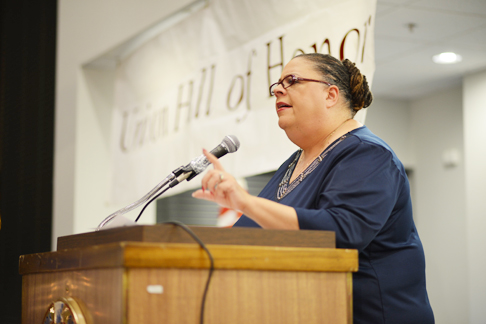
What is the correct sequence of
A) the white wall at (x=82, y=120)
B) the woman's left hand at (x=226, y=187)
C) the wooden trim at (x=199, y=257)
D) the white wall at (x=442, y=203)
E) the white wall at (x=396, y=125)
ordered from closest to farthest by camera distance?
the wooden trim at (x=199, y=257) < the woman's left hand at (x=226, y=187) < the white wall at (x=82, y=120) < the white wall at (x=442, y=203) < the white wall at (x=396, y=125)

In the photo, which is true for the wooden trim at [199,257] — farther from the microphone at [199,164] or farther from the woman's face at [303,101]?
the woman's face at [303,101]

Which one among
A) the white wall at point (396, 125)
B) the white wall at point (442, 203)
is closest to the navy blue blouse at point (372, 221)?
the white wall at point (442, 203)

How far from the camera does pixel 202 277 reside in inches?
41.0

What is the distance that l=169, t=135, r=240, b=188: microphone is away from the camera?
56.7 inches

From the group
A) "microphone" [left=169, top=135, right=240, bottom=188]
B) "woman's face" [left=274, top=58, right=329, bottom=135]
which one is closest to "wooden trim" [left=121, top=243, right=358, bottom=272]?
"microphone" [left=169, top=135, right=240, bottom=188]

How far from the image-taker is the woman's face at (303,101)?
1.61 metres

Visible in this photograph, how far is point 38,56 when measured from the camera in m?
4.46

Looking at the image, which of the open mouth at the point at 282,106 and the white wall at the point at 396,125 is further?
the white wall at the point at 396,125

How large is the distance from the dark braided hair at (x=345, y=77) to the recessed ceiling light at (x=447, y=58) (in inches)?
146

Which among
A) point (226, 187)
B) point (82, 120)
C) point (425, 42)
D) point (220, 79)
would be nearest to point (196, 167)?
point (226, 187)

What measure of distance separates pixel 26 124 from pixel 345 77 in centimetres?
338

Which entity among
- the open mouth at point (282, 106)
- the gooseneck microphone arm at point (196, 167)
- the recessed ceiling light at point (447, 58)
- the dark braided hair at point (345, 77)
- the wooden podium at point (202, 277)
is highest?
the recessed ceiling light at point (447, 58)

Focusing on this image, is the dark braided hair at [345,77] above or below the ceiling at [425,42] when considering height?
below

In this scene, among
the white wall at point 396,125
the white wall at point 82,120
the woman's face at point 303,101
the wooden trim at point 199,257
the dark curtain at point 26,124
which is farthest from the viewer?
the white wall at point 396,125
